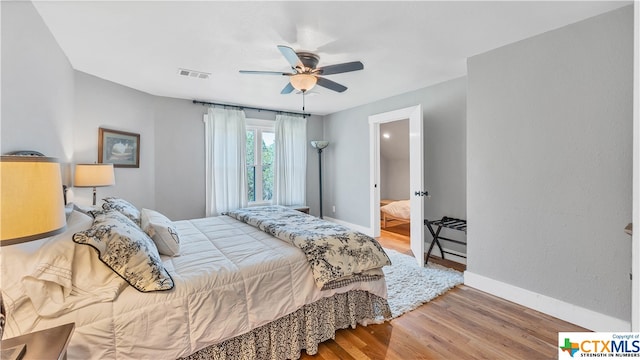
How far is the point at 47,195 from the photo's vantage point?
90cm

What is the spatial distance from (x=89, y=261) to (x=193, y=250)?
733 millimetres

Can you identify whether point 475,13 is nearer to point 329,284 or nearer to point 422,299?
point 329,284

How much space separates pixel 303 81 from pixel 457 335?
2498 millimetres

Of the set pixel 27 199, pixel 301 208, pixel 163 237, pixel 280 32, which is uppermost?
pixel 280 32

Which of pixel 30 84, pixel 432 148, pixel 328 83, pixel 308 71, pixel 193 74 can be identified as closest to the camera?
pixel 30 84

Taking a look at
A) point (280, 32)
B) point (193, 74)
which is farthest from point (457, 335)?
point (193, 74)

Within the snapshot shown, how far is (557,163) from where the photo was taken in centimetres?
227

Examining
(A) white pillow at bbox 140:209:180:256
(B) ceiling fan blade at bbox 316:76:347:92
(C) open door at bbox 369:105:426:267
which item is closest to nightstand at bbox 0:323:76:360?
(A) white pillow at bbox 140:209:180:256

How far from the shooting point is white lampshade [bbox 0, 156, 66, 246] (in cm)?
81

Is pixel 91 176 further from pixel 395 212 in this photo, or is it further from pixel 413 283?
pixel 395 212

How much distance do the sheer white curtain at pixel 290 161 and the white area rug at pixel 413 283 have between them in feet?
8.04

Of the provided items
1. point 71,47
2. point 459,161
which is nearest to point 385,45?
point 459,161

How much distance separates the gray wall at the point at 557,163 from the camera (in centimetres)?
198

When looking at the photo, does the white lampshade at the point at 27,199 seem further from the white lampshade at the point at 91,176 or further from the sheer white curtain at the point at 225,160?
the sheer white curtain at the point at 225,160
